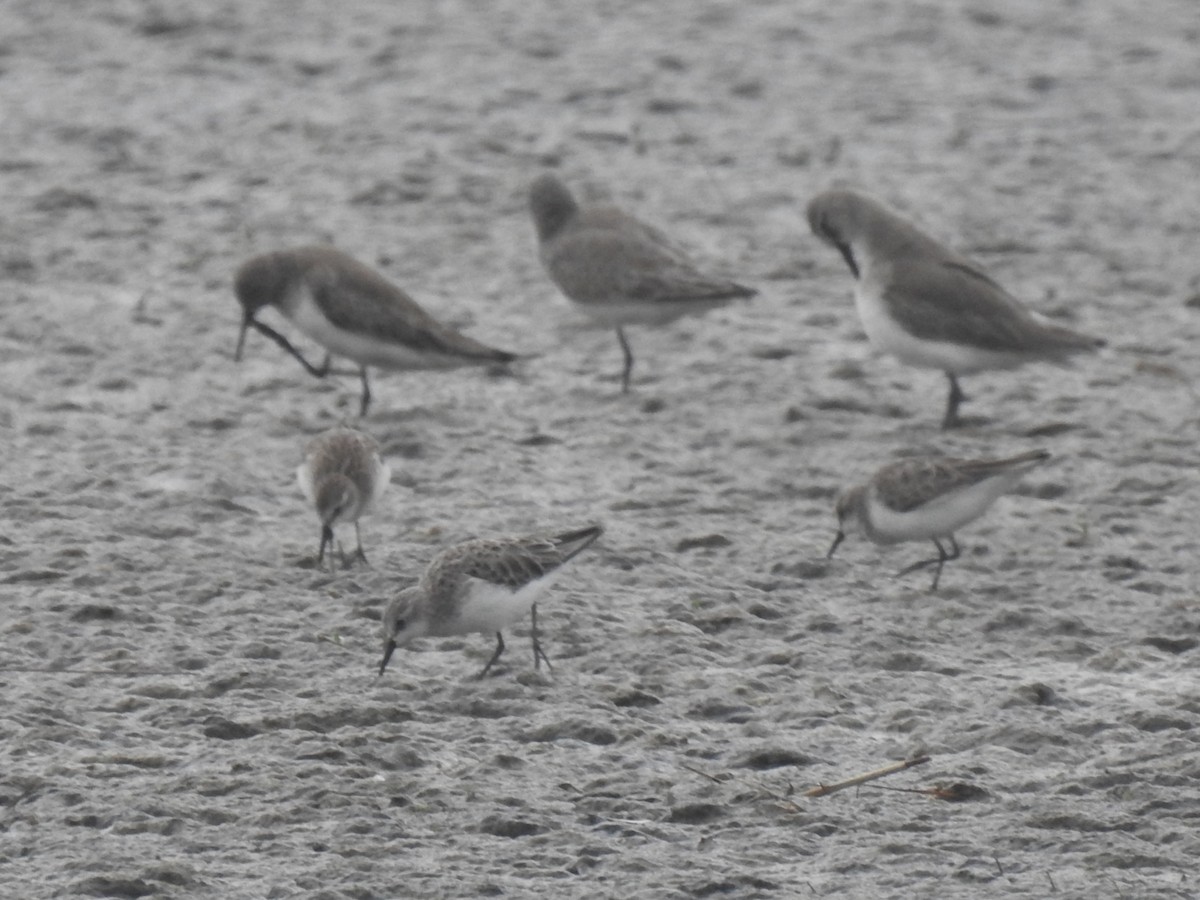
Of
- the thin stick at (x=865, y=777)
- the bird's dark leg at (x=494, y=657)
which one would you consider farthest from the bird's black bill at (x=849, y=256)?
the thin stick at (x=865, y=777)

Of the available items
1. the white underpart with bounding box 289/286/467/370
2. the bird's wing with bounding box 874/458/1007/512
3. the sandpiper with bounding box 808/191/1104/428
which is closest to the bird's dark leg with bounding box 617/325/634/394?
the white underpart with bounding box 289/286/467/370

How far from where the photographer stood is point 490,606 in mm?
8117

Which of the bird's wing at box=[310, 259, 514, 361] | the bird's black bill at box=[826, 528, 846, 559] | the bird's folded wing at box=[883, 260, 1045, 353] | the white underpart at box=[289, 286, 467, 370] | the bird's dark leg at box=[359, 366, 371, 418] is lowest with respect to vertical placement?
the bird's dark leg at box=[359, 366, 371, 418]

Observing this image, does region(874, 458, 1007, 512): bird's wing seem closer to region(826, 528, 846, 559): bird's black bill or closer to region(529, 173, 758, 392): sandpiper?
region(826, 528, 846, 559): bird's black bill

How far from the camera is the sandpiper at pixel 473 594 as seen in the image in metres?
8.10

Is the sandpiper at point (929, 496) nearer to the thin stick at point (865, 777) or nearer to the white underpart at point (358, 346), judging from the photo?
the thin stick at point (865, 777)

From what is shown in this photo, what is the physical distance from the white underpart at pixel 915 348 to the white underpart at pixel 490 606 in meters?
3.54

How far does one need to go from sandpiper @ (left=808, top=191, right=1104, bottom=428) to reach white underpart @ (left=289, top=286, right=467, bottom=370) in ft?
6.88

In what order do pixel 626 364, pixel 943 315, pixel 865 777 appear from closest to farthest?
pixel 865 777
pixel 943 315
pixel 626 364

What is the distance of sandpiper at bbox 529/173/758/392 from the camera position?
38.2ft

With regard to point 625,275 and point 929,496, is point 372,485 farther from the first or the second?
point 625,275

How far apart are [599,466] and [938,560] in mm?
1927

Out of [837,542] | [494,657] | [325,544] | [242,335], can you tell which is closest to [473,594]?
[494,657]

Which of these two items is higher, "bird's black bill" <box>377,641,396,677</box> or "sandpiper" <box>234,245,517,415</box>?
"sandpiper" <box>234,245,517,415</box>
